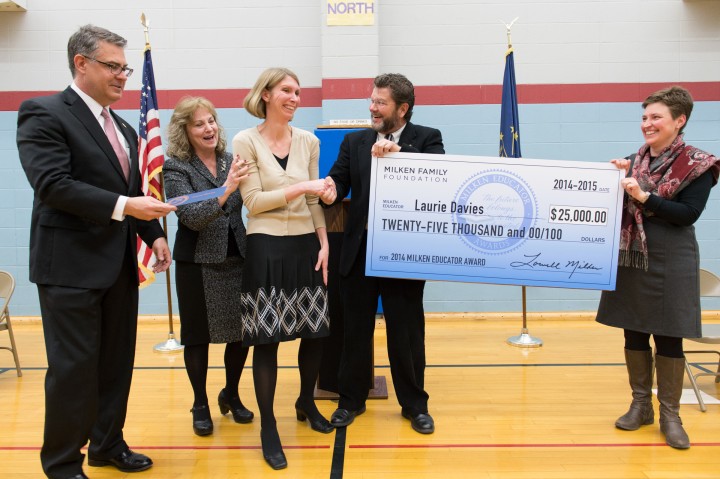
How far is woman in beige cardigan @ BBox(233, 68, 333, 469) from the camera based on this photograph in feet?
8.63

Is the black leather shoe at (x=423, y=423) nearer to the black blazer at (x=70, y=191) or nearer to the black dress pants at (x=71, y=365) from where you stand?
the black dress pants at (x=71, y=365)

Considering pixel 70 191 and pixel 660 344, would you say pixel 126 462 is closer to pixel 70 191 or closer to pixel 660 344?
pixel 70 191

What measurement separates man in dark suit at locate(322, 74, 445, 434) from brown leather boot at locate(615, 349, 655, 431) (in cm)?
102

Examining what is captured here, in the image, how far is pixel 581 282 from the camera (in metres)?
2.94

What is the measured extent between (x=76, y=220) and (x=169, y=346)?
2.69 m

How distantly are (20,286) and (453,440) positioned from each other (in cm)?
461

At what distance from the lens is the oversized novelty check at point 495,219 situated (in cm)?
292

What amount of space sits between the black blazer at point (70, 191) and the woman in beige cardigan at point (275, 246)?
22.3 inches

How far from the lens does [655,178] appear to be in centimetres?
284

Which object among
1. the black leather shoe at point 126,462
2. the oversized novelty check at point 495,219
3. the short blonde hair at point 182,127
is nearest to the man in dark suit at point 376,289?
the oversized novelty check at point 495,219

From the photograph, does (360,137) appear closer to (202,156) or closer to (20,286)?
(202,156)

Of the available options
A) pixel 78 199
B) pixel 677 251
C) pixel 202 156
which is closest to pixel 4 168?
pixel 202 156

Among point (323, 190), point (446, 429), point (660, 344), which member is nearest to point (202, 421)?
point (446, 429)

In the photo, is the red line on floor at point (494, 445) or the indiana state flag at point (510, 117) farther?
the indiana state flag at point (510, 117)
